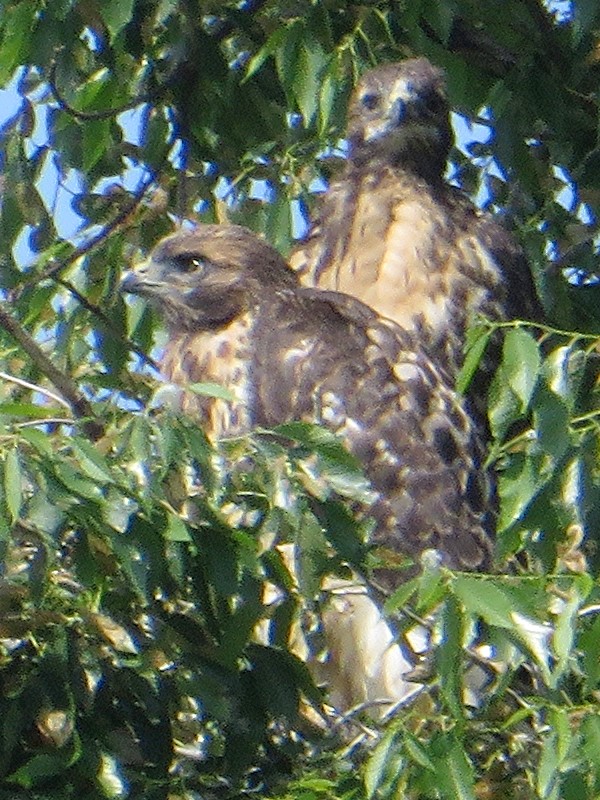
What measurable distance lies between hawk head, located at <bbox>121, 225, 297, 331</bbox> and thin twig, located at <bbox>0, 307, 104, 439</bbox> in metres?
1.23

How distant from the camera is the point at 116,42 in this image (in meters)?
4.55

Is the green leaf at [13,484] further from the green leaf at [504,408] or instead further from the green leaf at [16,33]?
the green leaf at [16,33]

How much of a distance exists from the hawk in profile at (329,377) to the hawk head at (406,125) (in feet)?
1.96

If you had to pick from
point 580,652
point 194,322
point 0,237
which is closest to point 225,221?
point 194,322

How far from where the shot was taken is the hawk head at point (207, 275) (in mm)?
4812

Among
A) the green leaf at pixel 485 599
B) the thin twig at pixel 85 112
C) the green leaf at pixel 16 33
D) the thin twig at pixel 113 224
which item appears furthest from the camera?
the thin twig at pixel 113 224

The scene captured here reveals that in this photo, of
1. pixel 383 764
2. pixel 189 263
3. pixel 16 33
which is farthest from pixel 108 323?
pixel 383 764

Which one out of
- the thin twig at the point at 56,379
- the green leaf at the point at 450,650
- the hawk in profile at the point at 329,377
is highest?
the thin twig at the point at 56,379

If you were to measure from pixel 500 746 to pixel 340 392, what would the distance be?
1520 millimetres

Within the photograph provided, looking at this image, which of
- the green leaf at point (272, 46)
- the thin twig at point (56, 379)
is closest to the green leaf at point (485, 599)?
the thin twig at point (56, 379)

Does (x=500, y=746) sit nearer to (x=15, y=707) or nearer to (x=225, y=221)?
(x=15, y=707)

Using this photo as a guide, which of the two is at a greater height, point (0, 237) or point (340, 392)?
point (0, 237)

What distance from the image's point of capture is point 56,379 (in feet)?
11.5

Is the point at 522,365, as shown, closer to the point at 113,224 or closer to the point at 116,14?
the point at 116,14
